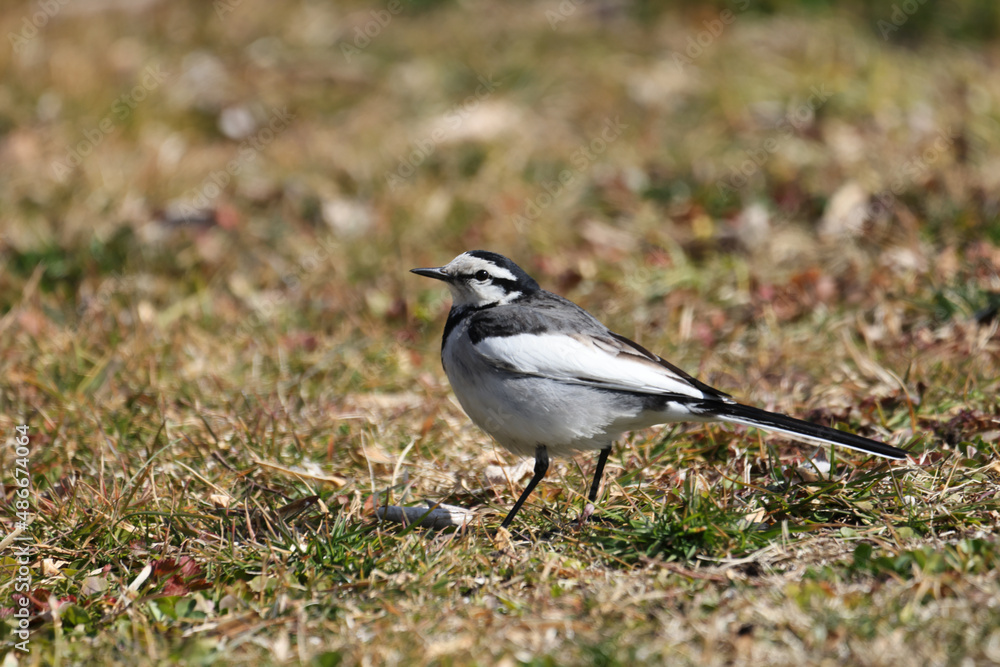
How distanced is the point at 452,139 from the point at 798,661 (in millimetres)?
6610

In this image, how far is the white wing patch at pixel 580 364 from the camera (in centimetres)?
401

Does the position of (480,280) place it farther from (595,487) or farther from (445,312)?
(445,312)

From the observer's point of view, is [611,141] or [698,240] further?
[611,141]

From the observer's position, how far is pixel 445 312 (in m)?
6.76

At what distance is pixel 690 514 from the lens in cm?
359

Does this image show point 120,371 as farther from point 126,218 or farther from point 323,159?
point 323,159

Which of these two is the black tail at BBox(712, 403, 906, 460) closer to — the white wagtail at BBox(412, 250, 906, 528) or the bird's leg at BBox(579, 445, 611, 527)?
the white wagtail at BBox(412, 250, 906, 528)

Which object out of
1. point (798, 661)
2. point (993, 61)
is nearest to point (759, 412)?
point (798, 661)

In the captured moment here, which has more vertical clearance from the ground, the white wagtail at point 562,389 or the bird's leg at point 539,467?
the white wagtail at point 562,389

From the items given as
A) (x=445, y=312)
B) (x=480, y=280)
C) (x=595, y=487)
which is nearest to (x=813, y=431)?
(x=595, y=487)

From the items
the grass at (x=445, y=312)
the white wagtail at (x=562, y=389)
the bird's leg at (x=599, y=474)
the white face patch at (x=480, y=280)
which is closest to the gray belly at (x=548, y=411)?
the white wagtail at (x=562, y=389)

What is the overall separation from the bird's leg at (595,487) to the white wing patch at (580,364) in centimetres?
37

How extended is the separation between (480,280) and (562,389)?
0.92 meters

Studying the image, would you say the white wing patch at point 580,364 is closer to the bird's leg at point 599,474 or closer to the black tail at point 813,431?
the black tail at point 813,431
